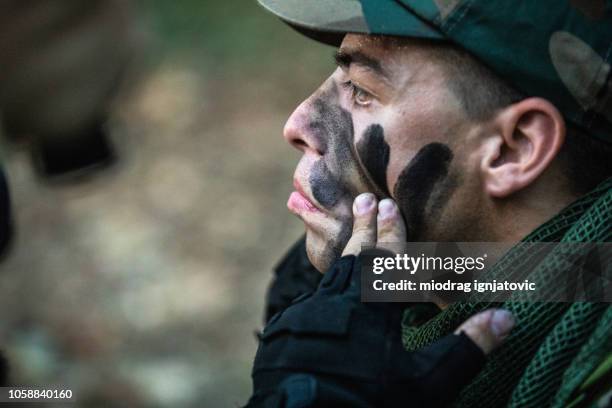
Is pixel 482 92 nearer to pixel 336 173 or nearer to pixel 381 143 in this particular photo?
pixel 381 143

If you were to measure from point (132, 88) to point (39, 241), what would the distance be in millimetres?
1901

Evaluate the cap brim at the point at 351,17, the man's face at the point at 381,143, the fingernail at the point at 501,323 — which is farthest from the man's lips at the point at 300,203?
the fingernail at the point at 501,323

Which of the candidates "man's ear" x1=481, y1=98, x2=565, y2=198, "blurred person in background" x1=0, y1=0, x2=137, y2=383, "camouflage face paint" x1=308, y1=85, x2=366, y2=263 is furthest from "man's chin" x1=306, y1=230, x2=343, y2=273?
"blurred person in background" x1=0, y1=0, x2=137, y2=383

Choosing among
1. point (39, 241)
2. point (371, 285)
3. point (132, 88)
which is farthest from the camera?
point (132, 88)

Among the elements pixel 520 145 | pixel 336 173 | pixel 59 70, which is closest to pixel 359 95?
pixel 336 173

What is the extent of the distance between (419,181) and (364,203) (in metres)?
0.15

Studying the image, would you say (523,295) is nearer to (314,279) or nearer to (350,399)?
(350,399)

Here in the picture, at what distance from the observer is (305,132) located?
2561 millimetres

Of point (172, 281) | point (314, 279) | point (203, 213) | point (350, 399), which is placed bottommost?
point (350, 399)

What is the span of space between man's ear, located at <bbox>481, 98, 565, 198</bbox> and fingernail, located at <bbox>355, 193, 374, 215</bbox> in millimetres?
276

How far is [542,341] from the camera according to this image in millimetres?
2289

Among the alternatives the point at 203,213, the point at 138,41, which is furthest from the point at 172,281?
the point at 138,41

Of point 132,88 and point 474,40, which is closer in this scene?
point 474,40

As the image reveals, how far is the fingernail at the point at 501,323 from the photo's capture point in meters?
2.13
